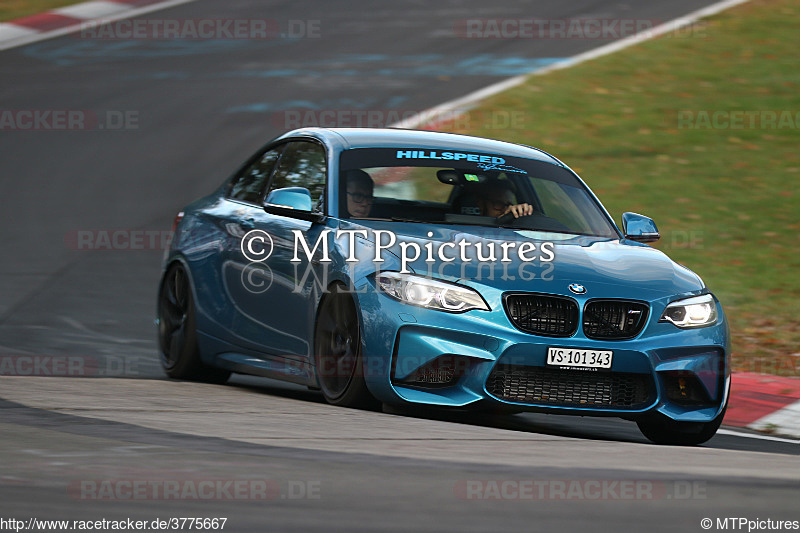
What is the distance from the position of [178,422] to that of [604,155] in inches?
466

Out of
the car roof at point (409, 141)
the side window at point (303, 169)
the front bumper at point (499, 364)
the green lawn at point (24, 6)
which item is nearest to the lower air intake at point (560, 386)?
the front bumper at point (499, 364)

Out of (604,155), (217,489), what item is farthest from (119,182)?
(217,489)

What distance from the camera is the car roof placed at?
820 centimetres

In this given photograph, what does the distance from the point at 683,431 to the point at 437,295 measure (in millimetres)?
1475

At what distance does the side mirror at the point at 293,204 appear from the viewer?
24.8 feet

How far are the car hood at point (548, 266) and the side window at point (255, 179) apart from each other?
133 centimetres

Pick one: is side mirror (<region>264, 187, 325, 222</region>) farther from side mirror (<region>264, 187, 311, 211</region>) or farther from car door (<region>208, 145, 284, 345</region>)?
car door (<region>208, 145, 284, 345</region>)

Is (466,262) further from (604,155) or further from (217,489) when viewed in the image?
(604,155)

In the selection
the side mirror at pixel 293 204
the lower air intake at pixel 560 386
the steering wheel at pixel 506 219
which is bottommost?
the lower air intake at pixel 560 386

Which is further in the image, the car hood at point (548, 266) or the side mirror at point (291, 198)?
the side mirror at point (291, 198)

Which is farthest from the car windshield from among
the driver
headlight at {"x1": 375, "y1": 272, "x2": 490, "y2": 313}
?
headlight at {"x1": 375, "y1": 272, "x2": 490, "y2": 313}

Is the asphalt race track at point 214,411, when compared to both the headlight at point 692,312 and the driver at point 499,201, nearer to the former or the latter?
the headlight at point 692,312

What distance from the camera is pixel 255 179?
8.70 meters

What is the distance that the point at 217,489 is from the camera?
452 cm
